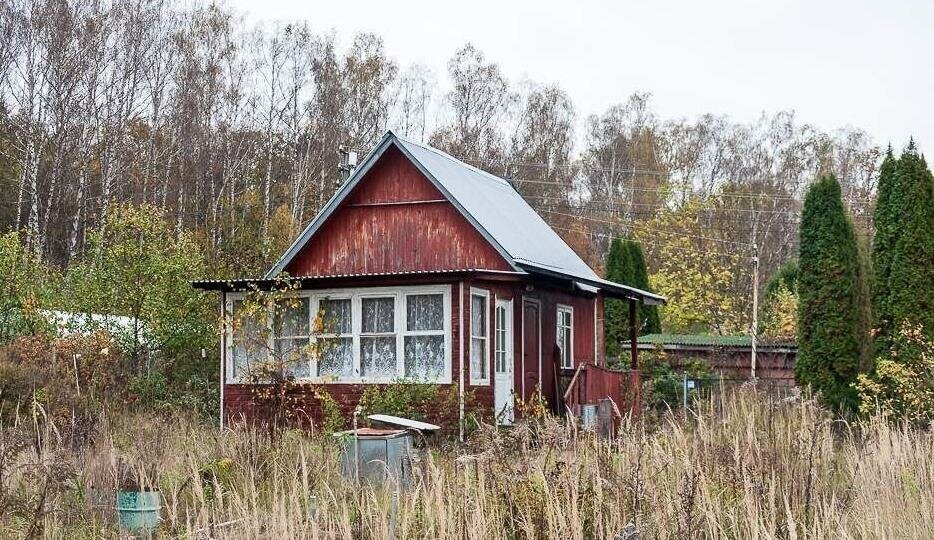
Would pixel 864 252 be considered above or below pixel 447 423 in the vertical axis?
above

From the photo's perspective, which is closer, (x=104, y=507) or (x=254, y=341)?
(x=104, y=507)

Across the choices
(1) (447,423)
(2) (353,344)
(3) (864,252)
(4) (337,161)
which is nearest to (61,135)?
(4) (337,161)

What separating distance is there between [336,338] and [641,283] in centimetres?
1478

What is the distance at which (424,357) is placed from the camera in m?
15.5

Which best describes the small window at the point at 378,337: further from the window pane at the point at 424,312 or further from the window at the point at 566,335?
the window at the point at 566,335

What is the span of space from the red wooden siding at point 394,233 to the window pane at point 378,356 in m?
1.82

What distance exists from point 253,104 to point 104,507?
95.8 feet

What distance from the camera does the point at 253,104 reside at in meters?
35.4

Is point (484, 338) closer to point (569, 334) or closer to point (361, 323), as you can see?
point (361, 323)

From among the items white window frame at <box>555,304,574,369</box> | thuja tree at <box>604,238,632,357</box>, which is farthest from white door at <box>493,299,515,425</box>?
thuja tree at <box>604,238,632,357</box>

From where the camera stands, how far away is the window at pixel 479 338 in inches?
607

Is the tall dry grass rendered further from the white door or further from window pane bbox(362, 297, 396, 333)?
the white door

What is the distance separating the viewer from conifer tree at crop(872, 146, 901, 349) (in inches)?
620

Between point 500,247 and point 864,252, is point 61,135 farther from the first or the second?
point 864,252
